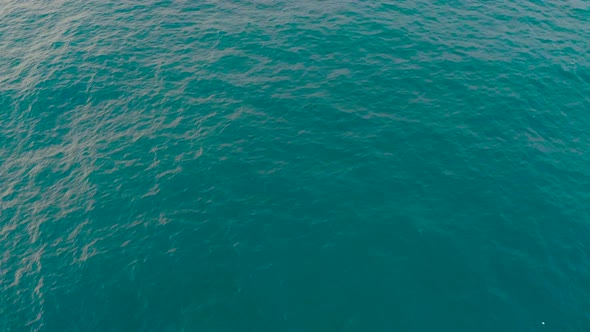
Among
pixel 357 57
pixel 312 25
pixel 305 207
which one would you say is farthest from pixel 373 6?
pixel 305 207

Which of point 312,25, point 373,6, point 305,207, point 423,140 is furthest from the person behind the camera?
point 373,6

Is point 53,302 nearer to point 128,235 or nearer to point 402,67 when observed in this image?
point 128,235

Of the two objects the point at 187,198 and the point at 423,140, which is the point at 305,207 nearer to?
the point at 187,198

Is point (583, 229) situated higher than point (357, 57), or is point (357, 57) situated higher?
Answer: point (357, 57)

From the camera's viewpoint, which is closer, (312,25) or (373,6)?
(312,25)

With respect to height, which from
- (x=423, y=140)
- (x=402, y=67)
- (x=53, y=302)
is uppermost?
(x=402, y=67)

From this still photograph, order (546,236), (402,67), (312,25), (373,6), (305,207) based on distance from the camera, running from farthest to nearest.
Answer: (373,6)
(312,25)
(402,67)
(305,207)
(546,236)
